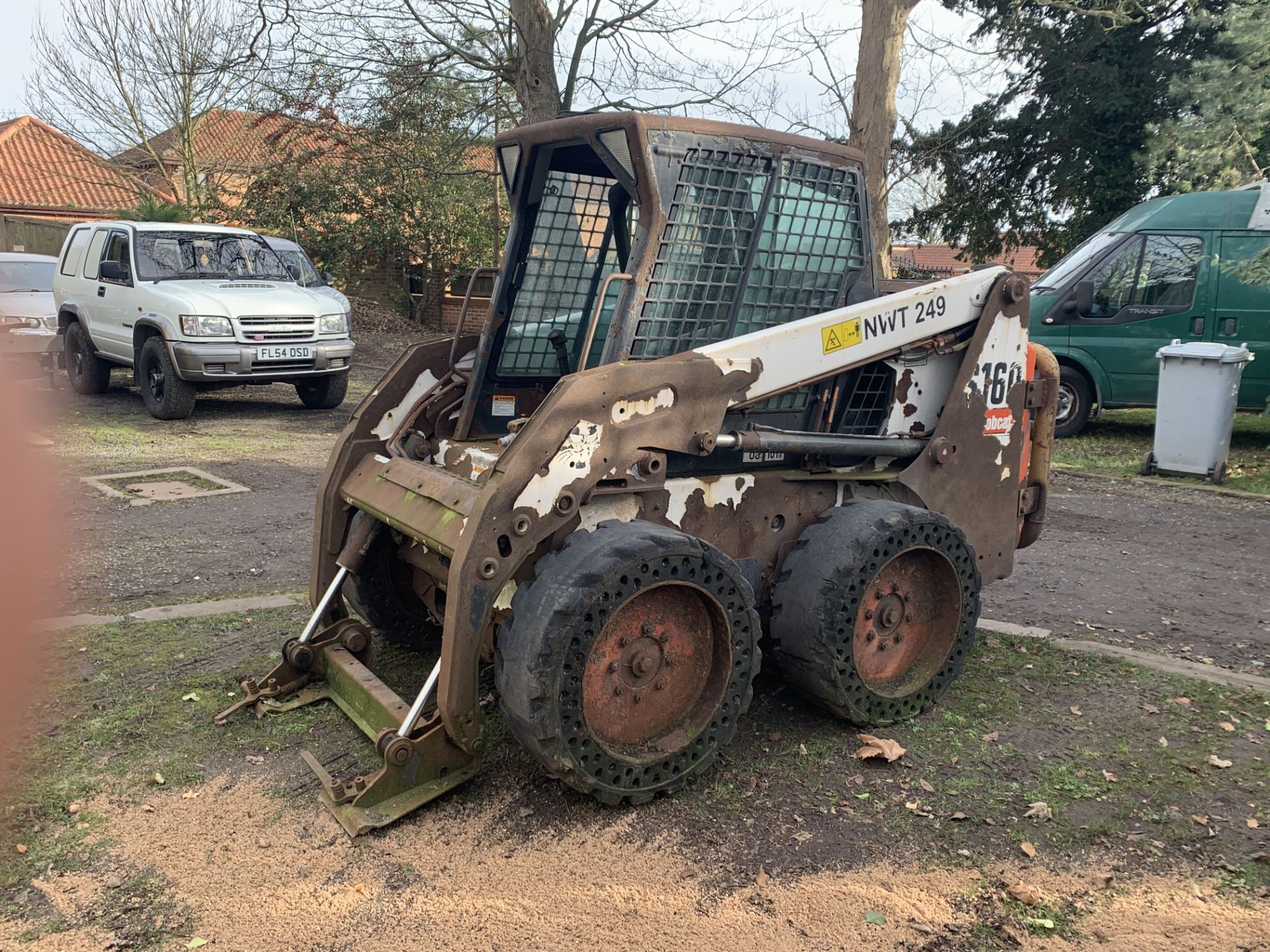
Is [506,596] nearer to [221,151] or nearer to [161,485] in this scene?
[161,485]

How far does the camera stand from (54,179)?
104 feet

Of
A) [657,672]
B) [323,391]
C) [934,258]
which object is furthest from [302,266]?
[934,258]

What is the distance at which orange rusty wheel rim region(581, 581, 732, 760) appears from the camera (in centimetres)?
344

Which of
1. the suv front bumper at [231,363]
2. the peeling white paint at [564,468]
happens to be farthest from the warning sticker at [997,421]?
the suv front bumper at [231,363]

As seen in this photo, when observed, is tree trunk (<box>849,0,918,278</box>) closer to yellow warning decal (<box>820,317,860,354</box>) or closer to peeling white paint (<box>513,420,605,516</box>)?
yellow warning decal (<box>820,317,860,354</box>)

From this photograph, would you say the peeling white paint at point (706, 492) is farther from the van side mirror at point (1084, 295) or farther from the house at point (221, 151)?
the house at point (221, 151)

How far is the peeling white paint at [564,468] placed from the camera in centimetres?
335

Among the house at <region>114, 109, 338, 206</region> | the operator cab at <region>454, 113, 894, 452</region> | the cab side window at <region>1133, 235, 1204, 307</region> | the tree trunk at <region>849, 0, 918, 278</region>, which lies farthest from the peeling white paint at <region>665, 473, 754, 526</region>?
the house at <region>114, 109, 338, 206</region>

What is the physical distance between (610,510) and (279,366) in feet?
29.4

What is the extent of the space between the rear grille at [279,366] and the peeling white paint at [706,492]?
8763 millimetres

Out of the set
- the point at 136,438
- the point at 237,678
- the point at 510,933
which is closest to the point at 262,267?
the point at 136,438

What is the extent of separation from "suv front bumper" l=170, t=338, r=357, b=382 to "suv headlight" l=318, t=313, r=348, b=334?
19 cm

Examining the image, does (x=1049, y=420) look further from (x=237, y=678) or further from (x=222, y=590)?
(x=222, y=590)

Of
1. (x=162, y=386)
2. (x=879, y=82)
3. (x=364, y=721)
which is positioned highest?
(x=879, y=82)
